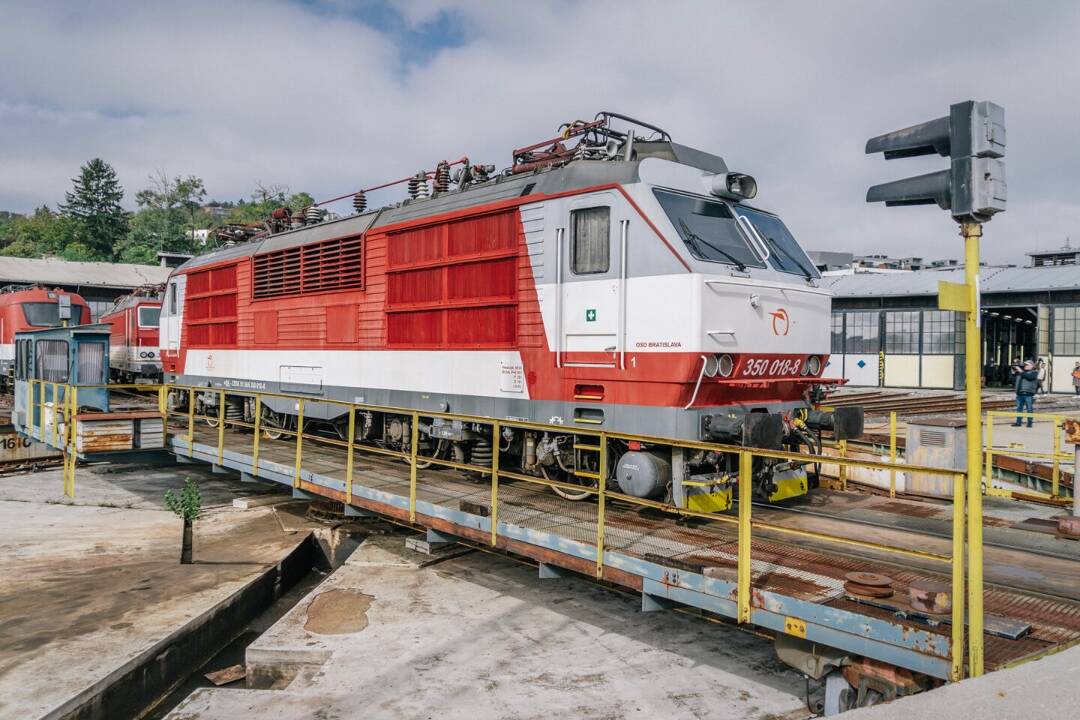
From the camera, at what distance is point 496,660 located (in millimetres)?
7031

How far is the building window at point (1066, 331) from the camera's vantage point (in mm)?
30438

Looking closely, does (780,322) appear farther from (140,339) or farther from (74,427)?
(140,339)

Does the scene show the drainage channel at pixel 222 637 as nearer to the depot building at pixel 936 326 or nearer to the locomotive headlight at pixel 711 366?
the locomotive headlight at pixel 711 366

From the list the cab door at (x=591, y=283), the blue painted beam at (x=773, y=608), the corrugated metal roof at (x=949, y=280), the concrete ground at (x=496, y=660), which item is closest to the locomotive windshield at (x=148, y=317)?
the concrete ground at (x=496, y=660)

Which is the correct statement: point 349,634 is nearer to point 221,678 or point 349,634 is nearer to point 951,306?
point 221,678

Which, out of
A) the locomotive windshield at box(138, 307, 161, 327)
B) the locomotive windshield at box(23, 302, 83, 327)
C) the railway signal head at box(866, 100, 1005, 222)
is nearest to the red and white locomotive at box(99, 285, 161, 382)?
the locomotive windshield at box(138, 307, 161, 327)

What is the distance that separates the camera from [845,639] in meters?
4.90

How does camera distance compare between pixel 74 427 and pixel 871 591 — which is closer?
pixel 871 591

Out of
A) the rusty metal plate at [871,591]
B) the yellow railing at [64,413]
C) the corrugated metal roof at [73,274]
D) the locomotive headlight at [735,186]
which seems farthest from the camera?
the corrugated metal roof at [73,274]

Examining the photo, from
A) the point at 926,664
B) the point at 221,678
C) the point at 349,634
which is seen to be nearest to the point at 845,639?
the point at 926,664

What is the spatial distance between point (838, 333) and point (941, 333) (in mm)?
4514

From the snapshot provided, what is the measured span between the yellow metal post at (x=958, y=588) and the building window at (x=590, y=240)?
165 inches

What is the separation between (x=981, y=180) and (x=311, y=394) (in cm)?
1004

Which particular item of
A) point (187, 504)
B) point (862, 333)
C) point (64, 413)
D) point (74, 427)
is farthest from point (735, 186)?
point (862, 333)
